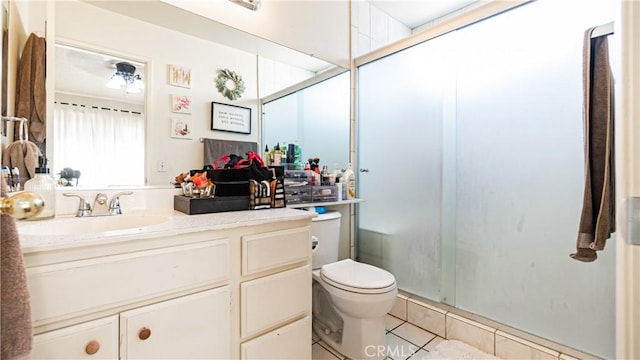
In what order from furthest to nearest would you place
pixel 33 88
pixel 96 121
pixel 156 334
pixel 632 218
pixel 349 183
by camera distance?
1. pixel 349 183
2. pixel 96 121
3. pixel 33 88
4. pixel 156 334
5. pixel 632 218

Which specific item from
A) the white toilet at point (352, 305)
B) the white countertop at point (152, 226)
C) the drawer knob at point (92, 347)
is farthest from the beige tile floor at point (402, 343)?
the drawer knob at point (92, 347)

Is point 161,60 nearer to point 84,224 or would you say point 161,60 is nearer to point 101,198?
point 101,198

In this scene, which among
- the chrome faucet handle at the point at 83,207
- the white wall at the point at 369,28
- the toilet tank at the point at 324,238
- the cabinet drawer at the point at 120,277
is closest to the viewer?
the cabinet drawer at the point at 120,277

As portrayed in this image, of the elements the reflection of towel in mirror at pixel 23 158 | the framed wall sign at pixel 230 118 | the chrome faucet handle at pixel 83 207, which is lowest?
the chrome faucet handle at pixel 83 207

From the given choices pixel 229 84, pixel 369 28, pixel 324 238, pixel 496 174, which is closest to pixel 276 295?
pixel 324 238

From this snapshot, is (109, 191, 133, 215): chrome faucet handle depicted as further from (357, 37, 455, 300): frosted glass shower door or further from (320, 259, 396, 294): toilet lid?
(357, 37, 455, 300): frosted glass shower door

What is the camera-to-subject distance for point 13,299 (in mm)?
577

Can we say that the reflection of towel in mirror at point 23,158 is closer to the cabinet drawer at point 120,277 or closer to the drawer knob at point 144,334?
the cabinet drawer at point 120,277

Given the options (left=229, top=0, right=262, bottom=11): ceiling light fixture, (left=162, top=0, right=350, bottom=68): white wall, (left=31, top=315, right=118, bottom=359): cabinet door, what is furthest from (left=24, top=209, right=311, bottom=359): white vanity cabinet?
(left=229, top=0, right=262, bottom=11): ceiling light fixture

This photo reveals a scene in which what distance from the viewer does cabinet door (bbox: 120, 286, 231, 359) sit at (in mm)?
875

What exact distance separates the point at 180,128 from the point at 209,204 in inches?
19.6

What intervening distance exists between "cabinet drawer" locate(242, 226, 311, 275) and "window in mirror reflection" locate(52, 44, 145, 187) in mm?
682

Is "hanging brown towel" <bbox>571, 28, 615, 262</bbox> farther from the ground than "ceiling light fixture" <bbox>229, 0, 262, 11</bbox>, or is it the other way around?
"ceiling light fixture" <bbox>229, 0, 262, 11</bbox>

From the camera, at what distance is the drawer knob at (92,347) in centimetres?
80
